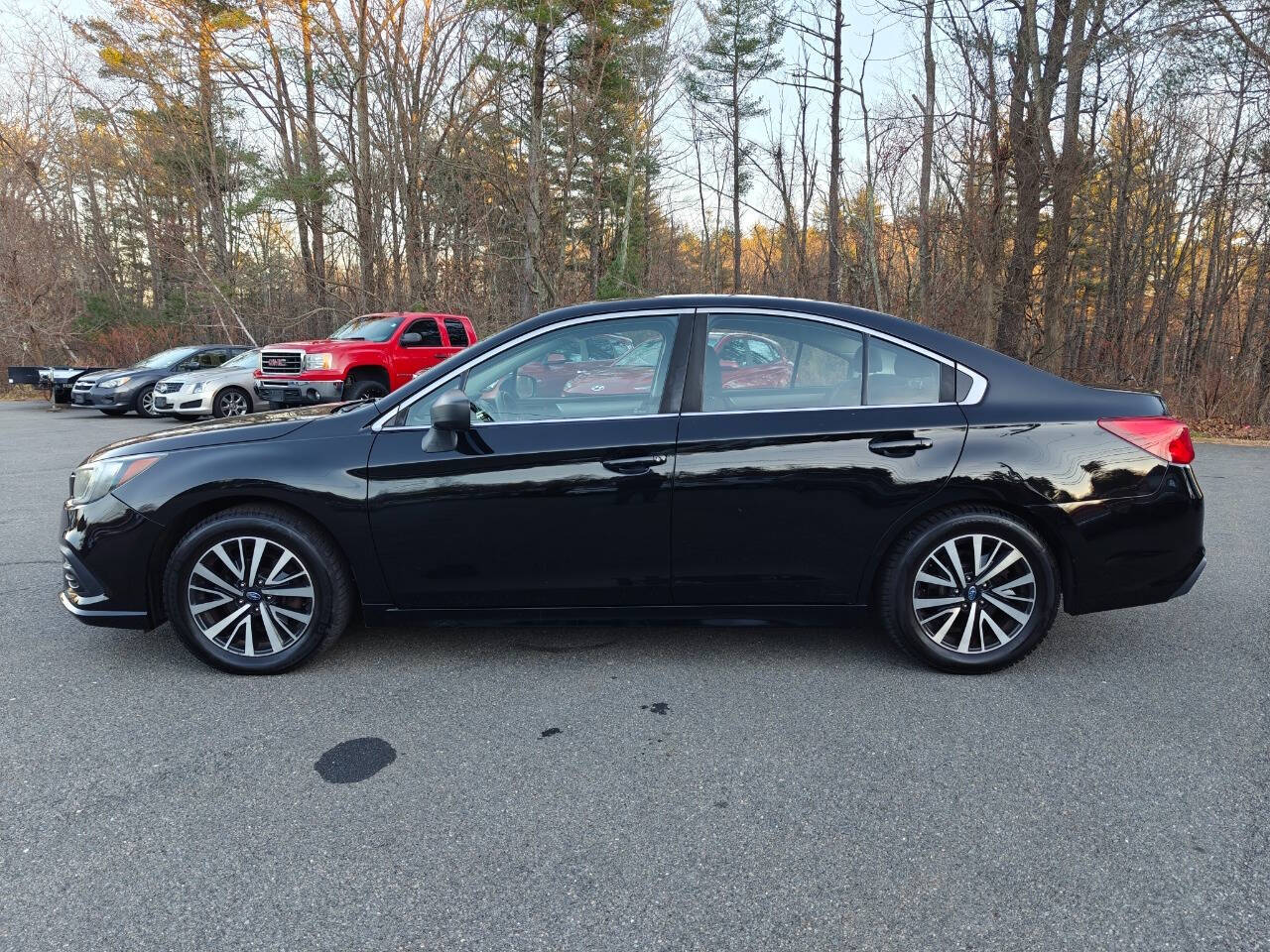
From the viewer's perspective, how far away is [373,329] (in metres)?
13.8

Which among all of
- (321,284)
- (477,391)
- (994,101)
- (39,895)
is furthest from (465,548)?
(321,284)

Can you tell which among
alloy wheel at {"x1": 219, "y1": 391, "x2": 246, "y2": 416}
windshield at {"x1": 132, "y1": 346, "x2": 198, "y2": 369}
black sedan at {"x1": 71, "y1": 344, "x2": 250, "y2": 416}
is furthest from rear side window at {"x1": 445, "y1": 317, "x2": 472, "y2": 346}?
windshield at {"x1": 132, "y1": 346, "x2": 198, "y2": 369}

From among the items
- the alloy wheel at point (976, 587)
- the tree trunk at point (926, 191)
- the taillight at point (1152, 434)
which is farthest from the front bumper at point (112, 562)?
the tree trunk at point (926, 191)

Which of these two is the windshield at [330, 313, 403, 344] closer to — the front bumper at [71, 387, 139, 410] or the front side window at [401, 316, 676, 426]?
the front bumper at [71, 387, 139, 410]

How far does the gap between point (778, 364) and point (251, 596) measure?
2.58 m

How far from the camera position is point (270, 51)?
82.4 feet

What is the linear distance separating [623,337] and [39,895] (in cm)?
281

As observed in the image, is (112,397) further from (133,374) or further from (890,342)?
(890,342)

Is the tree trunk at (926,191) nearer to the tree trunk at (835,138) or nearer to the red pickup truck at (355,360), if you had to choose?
the tree trunk at (835,138)

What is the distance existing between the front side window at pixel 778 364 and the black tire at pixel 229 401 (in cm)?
1354

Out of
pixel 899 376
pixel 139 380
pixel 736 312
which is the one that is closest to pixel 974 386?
pixel 899 376

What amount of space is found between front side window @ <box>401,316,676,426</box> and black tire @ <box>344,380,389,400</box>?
984cm

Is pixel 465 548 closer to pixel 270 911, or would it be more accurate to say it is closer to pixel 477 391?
pixel 477 391

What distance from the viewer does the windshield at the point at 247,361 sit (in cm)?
1545
